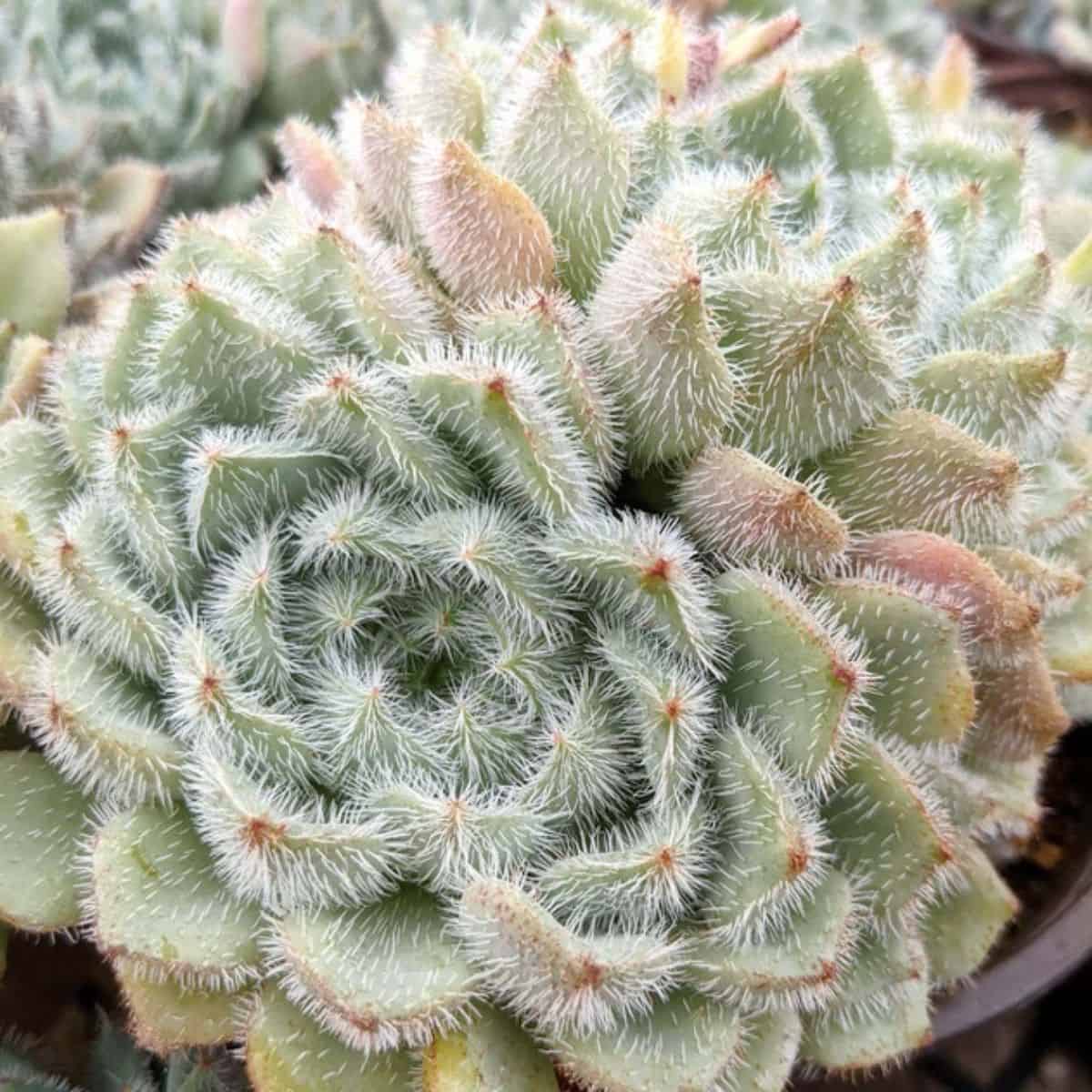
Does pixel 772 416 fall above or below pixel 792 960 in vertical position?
above

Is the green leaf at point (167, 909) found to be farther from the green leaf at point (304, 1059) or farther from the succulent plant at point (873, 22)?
the succulent plant at point (873, 22)

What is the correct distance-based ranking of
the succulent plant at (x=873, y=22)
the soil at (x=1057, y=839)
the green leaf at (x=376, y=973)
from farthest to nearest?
the succulent plant at (x=873, y=22) → the soil at (x=1057, y=839) → the green leaf at (x=376, y=973)

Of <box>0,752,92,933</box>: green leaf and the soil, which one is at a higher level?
<box>0,752,92,933</box>: green leaf

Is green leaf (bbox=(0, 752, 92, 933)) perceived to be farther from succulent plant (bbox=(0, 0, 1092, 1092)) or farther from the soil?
the soil

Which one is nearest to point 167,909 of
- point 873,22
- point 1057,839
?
point 1057,839

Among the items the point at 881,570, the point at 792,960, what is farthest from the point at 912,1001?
the point at 881,570

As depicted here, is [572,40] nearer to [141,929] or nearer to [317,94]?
[317,94]

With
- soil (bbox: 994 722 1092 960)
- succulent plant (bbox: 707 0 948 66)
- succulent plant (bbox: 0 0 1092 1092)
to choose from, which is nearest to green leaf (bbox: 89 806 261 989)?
succulent plant (bbox: 0 0 1092 1092)

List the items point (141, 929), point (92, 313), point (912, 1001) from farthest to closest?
point (92, 313) → point (912, 1001) → point (141, 929)

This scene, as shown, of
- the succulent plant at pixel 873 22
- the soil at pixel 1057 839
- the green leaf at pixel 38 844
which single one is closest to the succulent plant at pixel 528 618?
the green leaf at pixel 38 844
